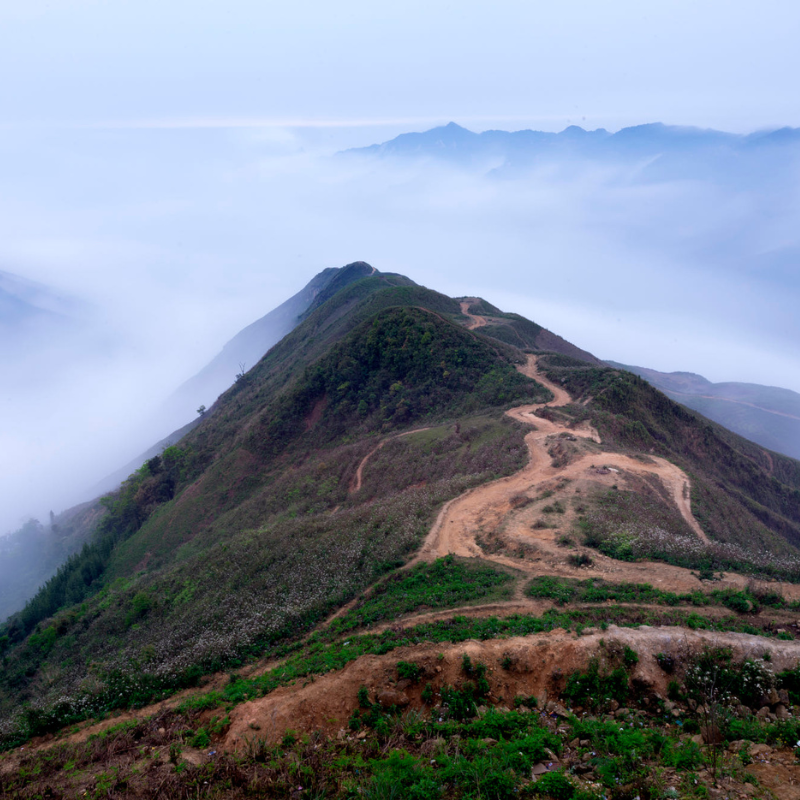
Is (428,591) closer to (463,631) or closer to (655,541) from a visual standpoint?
(463,631)

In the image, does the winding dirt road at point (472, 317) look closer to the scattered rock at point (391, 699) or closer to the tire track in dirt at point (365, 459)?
the tire track in dirt at point (365, 459)

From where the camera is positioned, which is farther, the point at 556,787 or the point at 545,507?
the point at 545,507

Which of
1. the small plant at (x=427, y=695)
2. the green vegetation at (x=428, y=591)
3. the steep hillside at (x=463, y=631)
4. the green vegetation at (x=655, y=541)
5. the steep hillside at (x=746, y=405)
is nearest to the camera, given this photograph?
the steep hillside at (x=463, y=631)

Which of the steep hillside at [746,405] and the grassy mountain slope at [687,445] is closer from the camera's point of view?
A: the grassy mountain slope at [687,445]

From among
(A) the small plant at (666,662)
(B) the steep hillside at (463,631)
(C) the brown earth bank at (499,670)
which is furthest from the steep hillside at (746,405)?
(A) the small plant at (666,662)

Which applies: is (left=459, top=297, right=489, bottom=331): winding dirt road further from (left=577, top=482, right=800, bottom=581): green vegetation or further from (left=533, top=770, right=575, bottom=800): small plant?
(left=533, top=770, right=575, bottom=800): small plant

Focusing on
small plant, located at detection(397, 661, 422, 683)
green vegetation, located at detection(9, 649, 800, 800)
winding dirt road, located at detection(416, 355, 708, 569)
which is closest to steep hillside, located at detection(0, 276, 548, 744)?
winding dirt road, located at detection(416, 355, 708, 569)

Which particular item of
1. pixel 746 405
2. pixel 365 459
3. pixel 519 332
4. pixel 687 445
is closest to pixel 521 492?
pixel 365 459

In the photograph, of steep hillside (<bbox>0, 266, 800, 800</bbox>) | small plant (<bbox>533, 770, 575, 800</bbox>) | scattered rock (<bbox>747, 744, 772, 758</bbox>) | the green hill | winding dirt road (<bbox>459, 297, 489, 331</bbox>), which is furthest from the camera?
winding dirt road (<bbox>459, 297, 489, 331</bbox>)
